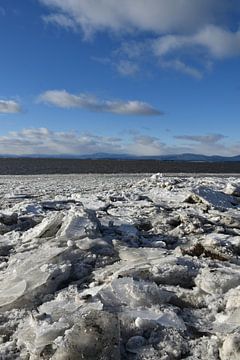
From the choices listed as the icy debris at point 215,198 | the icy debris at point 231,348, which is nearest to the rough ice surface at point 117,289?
the icy debris at point 231,348

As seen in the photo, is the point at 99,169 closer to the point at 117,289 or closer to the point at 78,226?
the point at 78,226

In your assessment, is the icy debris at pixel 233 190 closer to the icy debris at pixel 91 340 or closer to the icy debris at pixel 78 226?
the icy debris at pixel 78 226

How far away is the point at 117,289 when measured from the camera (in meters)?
4.82

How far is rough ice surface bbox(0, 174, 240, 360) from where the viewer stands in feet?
12.9

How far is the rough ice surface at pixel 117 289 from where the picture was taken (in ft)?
12.9

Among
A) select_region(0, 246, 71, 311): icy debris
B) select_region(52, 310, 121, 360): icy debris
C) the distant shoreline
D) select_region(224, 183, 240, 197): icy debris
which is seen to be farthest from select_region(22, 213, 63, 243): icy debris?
the distant shoreline

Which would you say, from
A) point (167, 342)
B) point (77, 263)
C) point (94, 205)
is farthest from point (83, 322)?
point (94, 205)

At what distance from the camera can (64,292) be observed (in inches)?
201

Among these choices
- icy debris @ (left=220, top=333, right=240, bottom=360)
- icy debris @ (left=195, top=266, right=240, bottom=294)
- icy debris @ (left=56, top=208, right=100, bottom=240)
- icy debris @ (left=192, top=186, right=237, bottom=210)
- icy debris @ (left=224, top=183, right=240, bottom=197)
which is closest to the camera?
icy debris @ (left=220, top=333, right=240, bottom=360)

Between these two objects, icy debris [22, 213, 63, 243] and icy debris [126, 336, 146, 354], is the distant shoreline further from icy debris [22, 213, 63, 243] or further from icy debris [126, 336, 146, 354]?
icy debris [126, 336, 146, 354]

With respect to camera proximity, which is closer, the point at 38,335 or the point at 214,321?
the point at 38,335

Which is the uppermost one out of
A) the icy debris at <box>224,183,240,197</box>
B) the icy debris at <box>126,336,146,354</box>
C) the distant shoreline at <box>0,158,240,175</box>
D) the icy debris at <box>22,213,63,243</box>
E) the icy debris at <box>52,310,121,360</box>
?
the icy debris at <box>224,183,240,197</box>

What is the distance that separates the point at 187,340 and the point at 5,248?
3.76 meters

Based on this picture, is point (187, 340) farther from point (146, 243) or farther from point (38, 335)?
point (146, 243)
